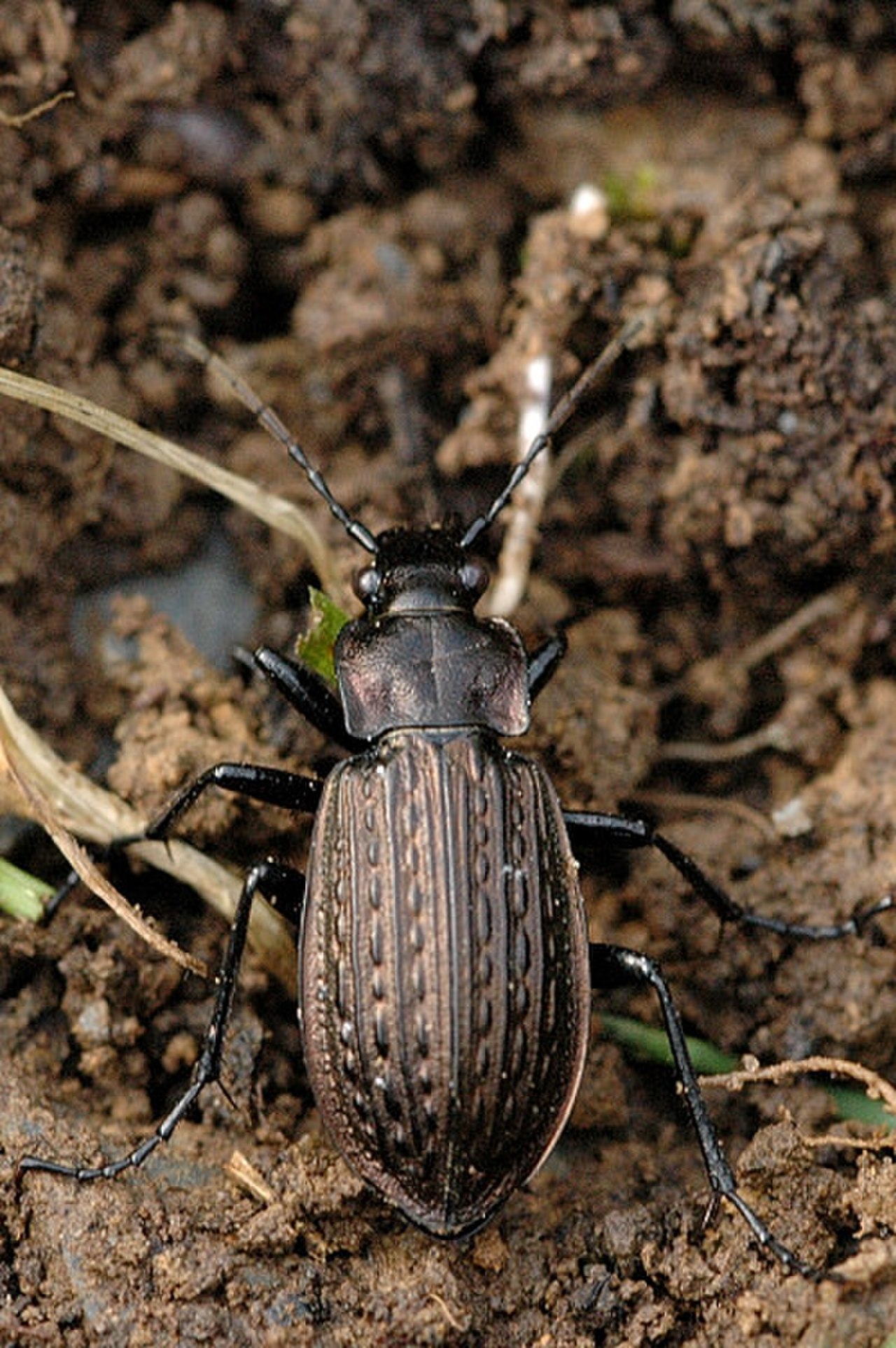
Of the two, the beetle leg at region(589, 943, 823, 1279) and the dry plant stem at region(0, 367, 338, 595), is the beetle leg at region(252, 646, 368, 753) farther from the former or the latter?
the beetle leg at region(589, 943, 823, 1279)

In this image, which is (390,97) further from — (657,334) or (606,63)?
(657,334)

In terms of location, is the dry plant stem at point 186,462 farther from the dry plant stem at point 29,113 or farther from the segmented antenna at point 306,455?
the dry plant stem at point 29,113

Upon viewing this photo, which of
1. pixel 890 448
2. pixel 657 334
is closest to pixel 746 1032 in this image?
pixel 890 448

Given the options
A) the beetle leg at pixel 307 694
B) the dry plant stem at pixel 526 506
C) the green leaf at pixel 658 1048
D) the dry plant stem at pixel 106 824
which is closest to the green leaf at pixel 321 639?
the beetle leg at pixel 307 694

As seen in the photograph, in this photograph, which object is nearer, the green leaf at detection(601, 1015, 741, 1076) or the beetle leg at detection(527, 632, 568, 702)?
the green leaf at detection(601, 1015, 741, 1076)

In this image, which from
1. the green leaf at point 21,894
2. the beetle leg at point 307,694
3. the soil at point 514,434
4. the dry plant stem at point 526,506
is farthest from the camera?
the dry plant stem at point 526,506

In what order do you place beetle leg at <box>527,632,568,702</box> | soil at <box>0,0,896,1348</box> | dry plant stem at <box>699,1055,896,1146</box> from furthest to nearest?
beetle leg at <box>527,632,568,702</box>, soil at <box>0,0,896,1348</box>, dry plant stem at <box>699,1055,896,1146</box>

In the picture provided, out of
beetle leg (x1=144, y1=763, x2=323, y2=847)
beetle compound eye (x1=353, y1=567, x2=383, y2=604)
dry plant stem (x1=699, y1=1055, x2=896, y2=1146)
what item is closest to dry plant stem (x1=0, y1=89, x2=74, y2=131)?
beetle compound eye (x1=353, y1=567, x2=383, y2=604)
